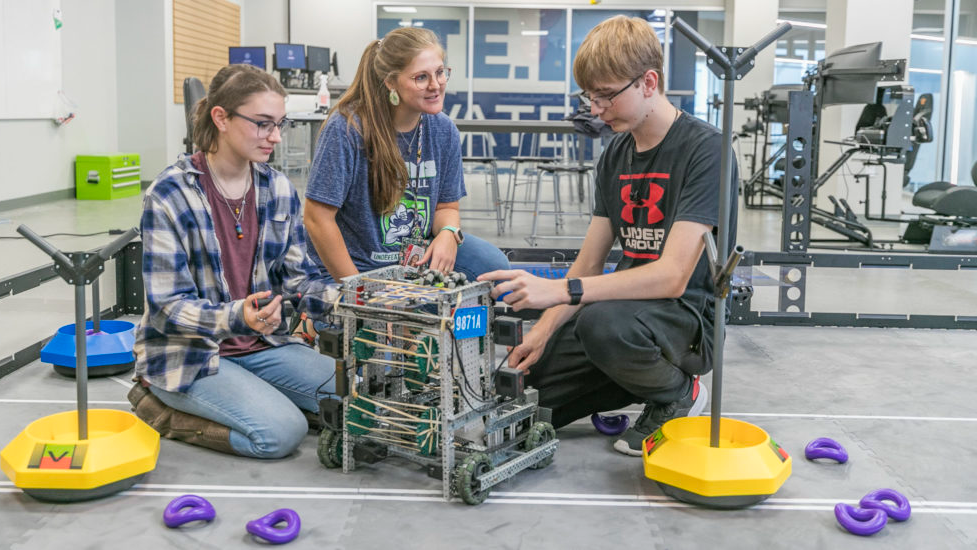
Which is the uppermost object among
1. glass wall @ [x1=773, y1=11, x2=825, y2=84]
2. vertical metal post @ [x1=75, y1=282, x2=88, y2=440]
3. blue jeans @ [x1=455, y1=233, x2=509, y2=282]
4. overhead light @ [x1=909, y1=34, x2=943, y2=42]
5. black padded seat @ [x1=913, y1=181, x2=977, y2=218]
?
glass wall @ [x1=773, y1=11, x2=825, y2=84]

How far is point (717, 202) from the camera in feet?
7.67

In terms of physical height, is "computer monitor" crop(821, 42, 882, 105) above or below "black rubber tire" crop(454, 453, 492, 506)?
above

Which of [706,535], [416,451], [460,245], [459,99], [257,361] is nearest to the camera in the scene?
[706,535]

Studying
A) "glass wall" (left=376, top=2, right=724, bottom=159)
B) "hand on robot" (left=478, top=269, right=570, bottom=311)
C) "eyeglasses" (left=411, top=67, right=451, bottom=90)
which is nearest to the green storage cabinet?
"glass wall" (left=376, top=2, right=724, bottom=159)

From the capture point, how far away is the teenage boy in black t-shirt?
230 cm

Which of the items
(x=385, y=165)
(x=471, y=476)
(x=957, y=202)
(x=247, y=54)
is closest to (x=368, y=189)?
(x=385, y=165)

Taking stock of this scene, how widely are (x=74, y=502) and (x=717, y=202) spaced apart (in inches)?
65.6

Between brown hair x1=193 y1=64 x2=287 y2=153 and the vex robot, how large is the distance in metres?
0.58

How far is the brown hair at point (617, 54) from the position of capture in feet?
7.43

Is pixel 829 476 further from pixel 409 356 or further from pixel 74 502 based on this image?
pixel 74 502

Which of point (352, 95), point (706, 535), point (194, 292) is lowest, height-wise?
point (706, 535)

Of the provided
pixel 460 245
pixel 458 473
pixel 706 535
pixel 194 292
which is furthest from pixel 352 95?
pixel 706 535

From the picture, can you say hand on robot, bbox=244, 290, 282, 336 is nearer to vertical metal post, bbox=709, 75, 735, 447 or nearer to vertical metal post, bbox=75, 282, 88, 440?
vertical metal post, bbox=75, 282, 88, 440

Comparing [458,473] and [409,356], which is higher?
[409,356]
